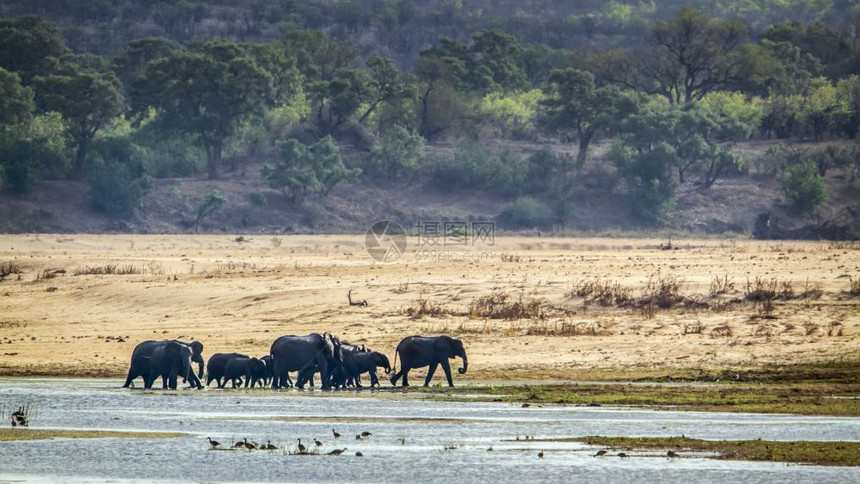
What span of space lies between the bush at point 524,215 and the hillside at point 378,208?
Result: 0.55 m

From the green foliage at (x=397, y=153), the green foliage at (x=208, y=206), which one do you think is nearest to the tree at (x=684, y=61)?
the green foliage at (x=397, y=153)

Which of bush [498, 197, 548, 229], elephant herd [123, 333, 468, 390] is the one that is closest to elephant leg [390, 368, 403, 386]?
elephant herd [123, 333, 468, 390]

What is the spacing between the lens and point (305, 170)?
237 feet

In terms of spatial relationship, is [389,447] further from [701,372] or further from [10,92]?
[10,92]

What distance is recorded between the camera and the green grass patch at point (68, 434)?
63.1 ft

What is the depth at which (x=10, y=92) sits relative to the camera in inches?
2896

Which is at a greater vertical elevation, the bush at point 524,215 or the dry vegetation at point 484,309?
the bush at point 524,215

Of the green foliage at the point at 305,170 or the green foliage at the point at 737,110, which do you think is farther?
the green foliage at the point at 737,110

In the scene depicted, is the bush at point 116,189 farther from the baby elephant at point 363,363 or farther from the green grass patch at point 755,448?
the green grass patch at point 755,448

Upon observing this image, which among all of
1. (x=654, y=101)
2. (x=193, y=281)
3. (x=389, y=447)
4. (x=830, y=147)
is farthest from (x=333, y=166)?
(x=389, y=447)

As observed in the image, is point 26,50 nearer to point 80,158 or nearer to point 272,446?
point 80,158

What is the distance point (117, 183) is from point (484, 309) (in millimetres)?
40035

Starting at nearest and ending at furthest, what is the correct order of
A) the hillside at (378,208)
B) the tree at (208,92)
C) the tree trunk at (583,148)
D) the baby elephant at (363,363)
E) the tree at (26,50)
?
the baby elephant at (363,363) < the hillside at (378,208) < the tree at (208,92) < the tree trunk at (583,148) < the tree at (26,50)

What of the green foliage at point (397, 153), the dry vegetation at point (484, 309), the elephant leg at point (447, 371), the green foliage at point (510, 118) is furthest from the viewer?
the green foliage at point (510, 118)
